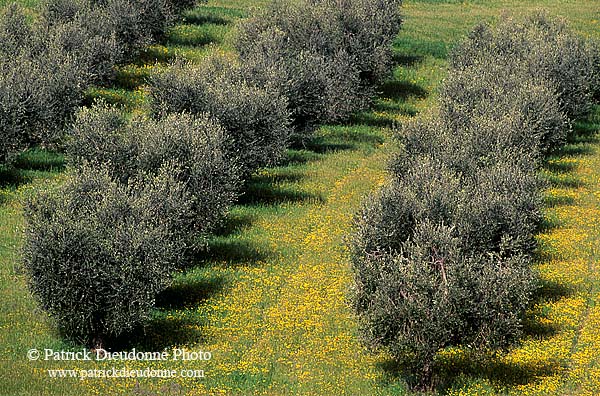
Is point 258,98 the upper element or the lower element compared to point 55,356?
upper

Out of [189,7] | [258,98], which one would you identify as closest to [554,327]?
[258,98]

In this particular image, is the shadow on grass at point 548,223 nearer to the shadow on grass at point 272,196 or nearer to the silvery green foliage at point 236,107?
the shadow on grass at point 272,196

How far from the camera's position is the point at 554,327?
3136cm

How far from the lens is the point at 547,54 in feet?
169

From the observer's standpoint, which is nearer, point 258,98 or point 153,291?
point 153,291

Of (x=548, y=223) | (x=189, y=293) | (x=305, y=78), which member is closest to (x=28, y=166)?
(x=305, y=78)

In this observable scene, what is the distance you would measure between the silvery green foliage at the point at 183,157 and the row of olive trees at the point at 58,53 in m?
6.71

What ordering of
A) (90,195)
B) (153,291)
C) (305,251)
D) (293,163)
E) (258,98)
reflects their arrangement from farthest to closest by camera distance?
(293,163) < (258,98) < (305,251) < (90,195) < (153,291)

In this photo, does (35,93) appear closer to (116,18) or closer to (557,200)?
(116,18)

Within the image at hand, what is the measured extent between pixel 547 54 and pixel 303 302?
23895 millimetres

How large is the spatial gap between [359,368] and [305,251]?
9466mm

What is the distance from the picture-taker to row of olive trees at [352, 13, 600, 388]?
26.8 metres

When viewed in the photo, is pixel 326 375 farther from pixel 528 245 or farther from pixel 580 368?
pixel 528 245

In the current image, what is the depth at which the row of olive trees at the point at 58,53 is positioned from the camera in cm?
4534
